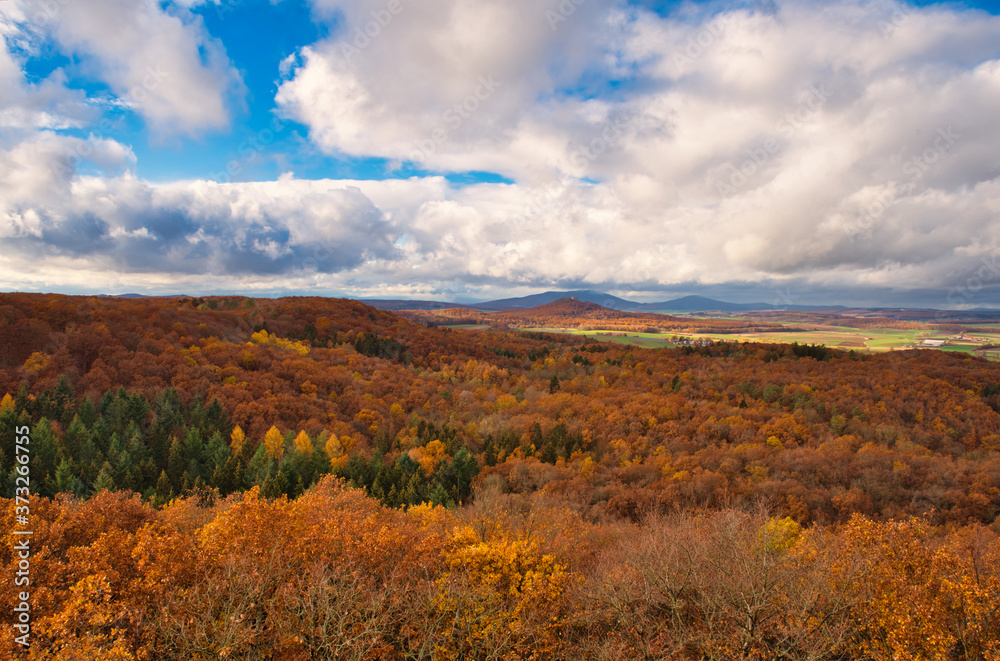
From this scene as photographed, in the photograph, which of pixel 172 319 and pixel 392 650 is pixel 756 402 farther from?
pixel 172 319

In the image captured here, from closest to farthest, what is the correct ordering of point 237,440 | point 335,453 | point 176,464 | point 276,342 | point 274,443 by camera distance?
point 176,464
point 274,443
point 335,453
point 237,440
point 276,342

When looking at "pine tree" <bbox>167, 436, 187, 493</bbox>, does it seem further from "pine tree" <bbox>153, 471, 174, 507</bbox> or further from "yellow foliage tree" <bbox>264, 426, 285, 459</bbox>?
"yellow foliage tree" <bbox>264, 426, 285, 459</bbox>

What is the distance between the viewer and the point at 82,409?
71.3 meters

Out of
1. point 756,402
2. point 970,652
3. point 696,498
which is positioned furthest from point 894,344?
point 970,652

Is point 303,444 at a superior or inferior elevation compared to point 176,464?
inferior

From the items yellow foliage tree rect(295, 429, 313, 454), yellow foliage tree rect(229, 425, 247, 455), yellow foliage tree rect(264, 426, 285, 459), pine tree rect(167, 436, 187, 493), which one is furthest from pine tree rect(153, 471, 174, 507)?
yellow foliage tree rect(295, 429, 313, 454)

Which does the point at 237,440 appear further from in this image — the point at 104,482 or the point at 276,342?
the point at 276,342

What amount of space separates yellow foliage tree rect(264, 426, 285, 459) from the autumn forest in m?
0.80

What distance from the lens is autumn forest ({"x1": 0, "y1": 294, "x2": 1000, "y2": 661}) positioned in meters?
19.2

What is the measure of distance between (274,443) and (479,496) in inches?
1436

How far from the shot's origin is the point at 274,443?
240 ft

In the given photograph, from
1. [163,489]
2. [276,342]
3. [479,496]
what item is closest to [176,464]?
[163,489]

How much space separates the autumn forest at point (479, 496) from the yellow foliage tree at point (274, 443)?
31.7 inches

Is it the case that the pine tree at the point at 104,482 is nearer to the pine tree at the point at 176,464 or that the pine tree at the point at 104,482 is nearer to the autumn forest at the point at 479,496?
the autumn forest at the point at 479,496
